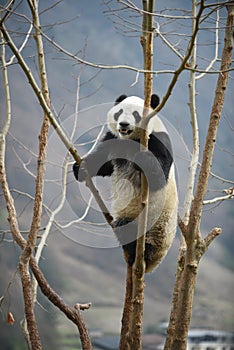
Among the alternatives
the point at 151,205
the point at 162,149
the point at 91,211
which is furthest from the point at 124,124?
the point at 91,211

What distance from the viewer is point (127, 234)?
2.65 metres

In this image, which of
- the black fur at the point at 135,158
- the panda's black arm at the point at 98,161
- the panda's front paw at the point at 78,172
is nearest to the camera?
the black fur at the point at 135,158

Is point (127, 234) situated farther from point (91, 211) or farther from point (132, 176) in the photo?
point (91, 211)

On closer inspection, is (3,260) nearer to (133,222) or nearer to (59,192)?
(59,192)

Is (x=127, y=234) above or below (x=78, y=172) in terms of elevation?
below

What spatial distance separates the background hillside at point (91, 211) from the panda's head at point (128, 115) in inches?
41.6

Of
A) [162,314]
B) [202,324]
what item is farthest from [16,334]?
[202,324]

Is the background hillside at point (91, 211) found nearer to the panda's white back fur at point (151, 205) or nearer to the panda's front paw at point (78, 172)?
the panda's white back fur at point (151, 205)

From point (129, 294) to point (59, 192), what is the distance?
5.12 feet

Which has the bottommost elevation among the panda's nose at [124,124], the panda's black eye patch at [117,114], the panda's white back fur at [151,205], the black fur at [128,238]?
the black fur at [128,238]

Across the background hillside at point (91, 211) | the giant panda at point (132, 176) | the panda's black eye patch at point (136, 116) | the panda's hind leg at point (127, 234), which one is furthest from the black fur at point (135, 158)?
the background hillside at point (91, 211)

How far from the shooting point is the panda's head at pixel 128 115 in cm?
253

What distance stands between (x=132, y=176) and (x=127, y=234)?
0.32 metres

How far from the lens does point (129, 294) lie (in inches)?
91.4
